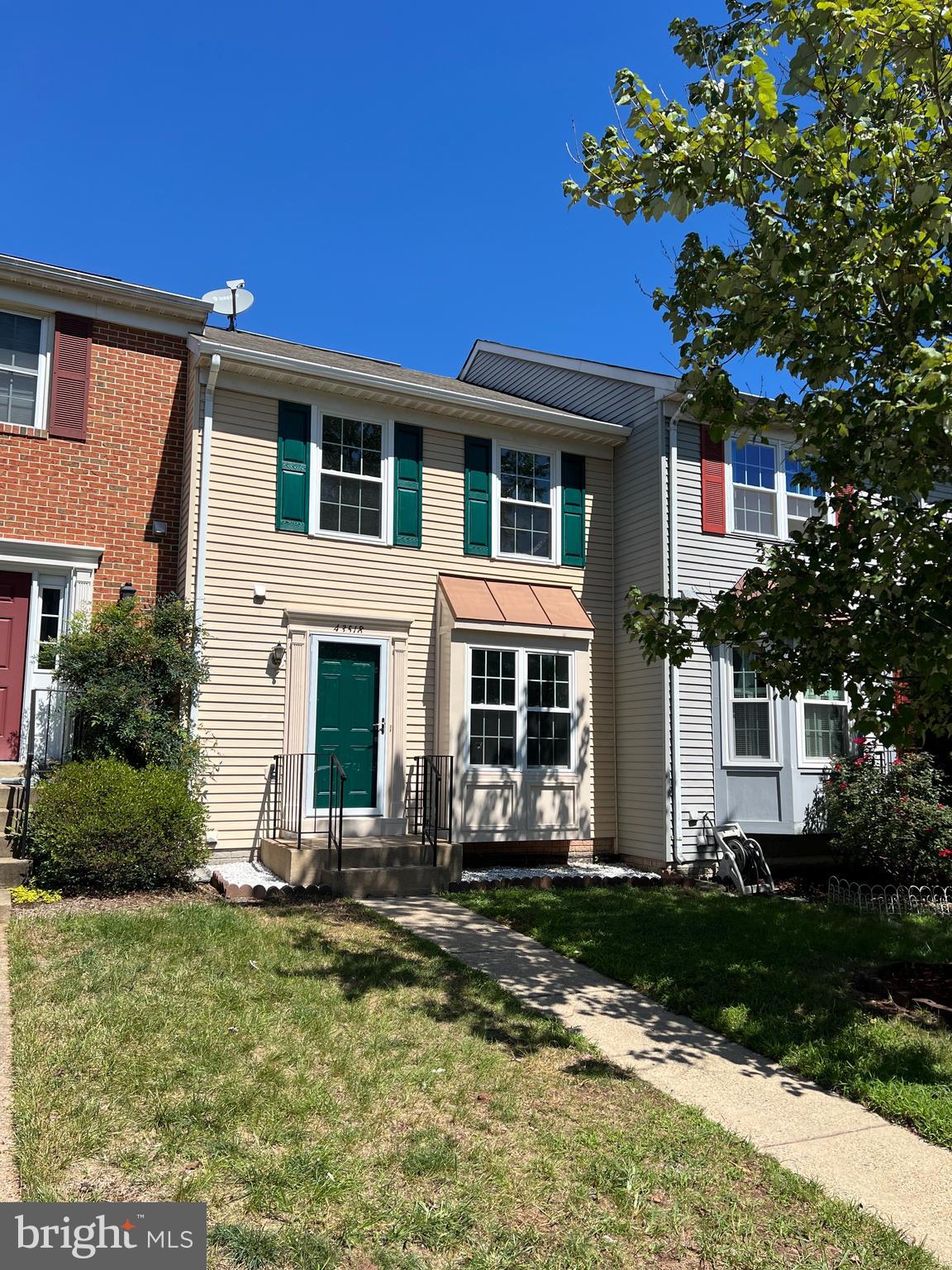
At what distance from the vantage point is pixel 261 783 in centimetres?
1072

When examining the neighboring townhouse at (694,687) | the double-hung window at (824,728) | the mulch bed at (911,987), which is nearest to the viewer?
the mulch bed at (911,987)

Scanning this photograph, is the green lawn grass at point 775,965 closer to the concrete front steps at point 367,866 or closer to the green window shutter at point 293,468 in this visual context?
the concrete front steps at point 367,866

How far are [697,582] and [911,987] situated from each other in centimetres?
671

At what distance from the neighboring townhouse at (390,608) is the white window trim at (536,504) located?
0.08ft

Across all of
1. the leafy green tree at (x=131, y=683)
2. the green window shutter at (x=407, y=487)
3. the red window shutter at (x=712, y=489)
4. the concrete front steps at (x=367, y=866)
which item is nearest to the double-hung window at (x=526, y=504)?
the green window shutter at (x=407, y=487)

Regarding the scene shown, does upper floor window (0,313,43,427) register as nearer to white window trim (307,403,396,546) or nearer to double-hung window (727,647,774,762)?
white window trim (307,403,396,546)

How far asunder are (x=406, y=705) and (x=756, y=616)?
604 cm

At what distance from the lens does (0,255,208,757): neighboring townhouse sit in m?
Answer: 10.4

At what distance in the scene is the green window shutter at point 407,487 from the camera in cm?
1188

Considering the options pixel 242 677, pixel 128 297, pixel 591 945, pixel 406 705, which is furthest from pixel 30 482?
pixel 591 945

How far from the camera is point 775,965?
702cm

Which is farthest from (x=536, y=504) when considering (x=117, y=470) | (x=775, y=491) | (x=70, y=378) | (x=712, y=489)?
(x=70, y=378)

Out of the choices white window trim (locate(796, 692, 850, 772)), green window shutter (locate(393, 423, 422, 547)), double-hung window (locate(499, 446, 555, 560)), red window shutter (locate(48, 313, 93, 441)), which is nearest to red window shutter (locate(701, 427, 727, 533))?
double-hung window (locate(499, 446, 555, 560))

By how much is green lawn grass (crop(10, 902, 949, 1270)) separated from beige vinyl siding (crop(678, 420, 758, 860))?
6.77 meters
